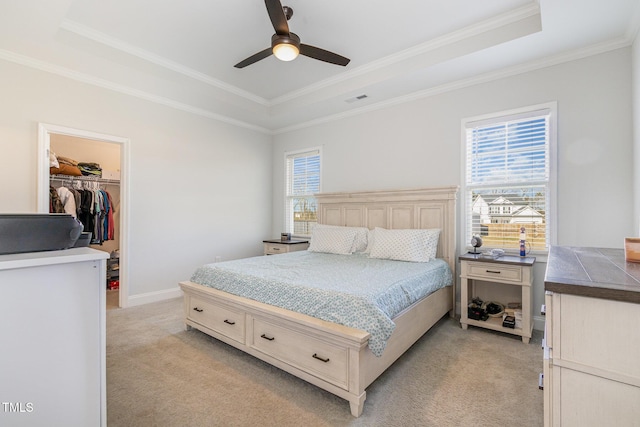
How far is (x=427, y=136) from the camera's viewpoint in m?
3.71

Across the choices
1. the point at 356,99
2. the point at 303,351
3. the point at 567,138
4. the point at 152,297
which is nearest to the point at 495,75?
the point at 567,138

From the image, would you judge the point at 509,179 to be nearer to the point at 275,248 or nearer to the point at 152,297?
the point at 275,248

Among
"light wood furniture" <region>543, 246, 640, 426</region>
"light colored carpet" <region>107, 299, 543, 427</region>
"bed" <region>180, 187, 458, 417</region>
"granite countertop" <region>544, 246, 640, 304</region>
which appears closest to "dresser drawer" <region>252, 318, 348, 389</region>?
"bed" <region>180, 187, 458, 417</region>

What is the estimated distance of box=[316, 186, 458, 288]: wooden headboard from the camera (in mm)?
3395

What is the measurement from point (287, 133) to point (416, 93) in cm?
240

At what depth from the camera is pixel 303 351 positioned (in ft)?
6.59

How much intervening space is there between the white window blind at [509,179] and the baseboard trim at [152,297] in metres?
3.89

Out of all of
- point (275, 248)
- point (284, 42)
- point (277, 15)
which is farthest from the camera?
point (275, 248)

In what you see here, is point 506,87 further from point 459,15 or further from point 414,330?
point 414,330

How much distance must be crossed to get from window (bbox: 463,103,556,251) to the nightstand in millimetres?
2375

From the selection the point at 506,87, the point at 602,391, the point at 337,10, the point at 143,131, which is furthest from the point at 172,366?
the point at 506,87

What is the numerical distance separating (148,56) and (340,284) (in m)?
3.22

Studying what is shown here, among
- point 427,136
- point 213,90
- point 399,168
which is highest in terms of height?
point 213,90

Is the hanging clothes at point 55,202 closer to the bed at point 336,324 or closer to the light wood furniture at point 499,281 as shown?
the bed at point 336,324
